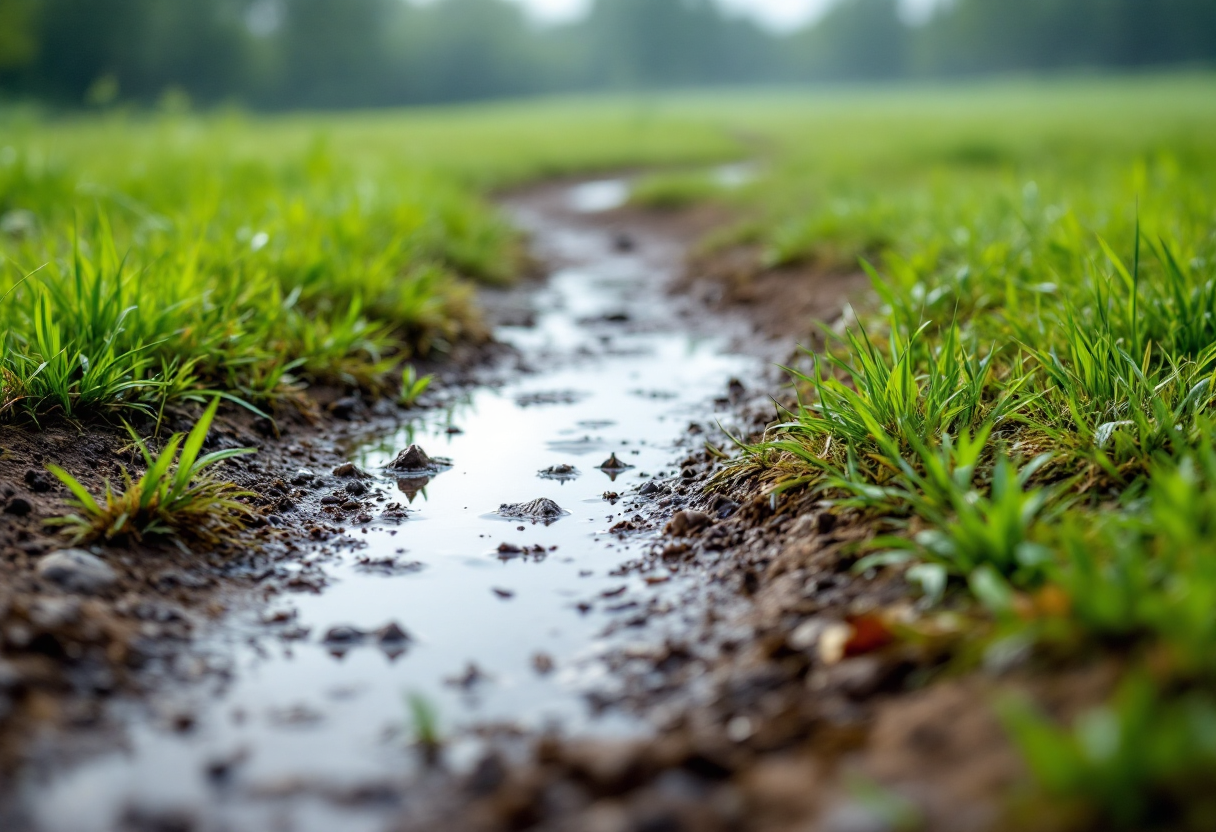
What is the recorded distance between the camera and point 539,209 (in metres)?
12.6

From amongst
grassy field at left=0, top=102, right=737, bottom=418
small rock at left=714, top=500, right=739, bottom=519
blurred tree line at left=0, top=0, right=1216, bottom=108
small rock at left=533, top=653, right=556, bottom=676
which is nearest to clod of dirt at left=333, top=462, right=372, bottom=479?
grassy field at left=0, top=102, right=737, bottom=418

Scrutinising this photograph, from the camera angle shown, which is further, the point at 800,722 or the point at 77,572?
the point at 77,572

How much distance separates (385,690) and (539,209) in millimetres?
11379

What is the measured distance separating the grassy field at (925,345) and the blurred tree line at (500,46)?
8.63 ft

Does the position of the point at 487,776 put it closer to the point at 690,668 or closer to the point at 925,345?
the point at 690,668

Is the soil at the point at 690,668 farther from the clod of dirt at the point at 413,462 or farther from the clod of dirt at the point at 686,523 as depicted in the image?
the clod of dirt at the point at 413,462

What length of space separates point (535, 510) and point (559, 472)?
0.39 meters

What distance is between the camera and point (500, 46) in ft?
211

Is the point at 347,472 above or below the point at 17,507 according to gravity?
below

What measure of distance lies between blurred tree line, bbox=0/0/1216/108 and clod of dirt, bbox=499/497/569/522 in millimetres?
5923

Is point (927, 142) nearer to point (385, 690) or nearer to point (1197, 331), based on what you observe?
point (1197, 331)

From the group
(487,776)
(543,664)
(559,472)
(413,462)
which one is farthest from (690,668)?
(413,462)

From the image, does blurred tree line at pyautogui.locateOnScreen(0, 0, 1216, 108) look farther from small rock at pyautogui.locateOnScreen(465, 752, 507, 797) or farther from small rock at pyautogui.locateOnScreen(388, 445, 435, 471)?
small rock at pyautogui.locateOnScreen(465, 752, 507, 797)

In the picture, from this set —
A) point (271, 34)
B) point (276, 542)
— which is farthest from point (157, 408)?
point (271, 34)
